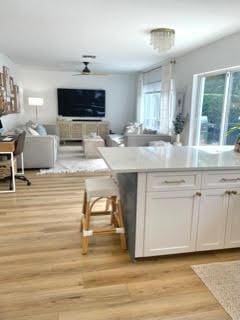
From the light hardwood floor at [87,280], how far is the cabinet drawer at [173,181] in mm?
688

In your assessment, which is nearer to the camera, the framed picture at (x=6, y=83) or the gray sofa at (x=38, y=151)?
the gray sofa at (x=38, y=151)

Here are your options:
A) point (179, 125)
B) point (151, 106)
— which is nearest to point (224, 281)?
point (179, 125)

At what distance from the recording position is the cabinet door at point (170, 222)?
7.23ft

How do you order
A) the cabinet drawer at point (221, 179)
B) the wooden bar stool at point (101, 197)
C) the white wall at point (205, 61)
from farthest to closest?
the white wall at point (205, 61) → the wooden bar stool at point (101, 197) → the cabinet drawer at point (221, 179)

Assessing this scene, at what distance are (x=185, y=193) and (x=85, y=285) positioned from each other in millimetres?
1073

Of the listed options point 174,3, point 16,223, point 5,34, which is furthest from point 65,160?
point 174,3

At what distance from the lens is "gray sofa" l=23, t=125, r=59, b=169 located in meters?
5.35

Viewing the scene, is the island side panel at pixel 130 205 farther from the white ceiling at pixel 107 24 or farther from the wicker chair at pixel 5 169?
the wicker chair at pixel 5 169

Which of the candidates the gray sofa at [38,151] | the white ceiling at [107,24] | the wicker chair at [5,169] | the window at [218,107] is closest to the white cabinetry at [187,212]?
the white ceiling at [107,24]

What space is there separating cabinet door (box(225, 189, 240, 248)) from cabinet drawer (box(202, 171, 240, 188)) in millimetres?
89

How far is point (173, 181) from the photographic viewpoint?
2.18 metres

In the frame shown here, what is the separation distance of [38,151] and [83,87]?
A: 4425 mm

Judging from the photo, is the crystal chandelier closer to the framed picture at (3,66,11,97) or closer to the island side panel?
the island side panel

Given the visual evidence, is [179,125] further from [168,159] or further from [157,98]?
[168,159]
